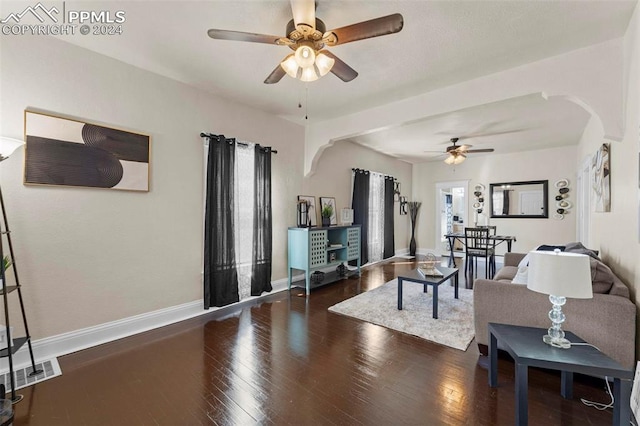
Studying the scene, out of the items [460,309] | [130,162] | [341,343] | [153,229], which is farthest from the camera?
[460,309]

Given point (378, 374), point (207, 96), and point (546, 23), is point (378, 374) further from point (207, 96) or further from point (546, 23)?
point (207, 96)

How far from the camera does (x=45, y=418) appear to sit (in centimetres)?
167

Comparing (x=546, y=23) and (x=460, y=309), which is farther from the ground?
(x=546, y=23)

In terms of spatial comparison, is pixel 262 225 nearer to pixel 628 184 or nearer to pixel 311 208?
pixel 311 208

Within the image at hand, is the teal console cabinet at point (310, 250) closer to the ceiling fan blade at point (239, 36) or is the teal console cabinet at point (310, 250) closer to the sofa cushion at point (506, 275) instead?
the sofa cushion at point (506, 275)

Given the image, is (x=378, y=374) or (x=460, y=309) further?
(x=460, y=309)

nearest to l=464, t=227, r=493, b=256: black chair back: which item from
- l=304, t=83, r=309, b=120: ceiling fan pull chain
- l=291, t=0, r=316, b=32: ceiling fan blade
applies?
l=304, t=83, r=309, b=120: ceiling fan pull chain

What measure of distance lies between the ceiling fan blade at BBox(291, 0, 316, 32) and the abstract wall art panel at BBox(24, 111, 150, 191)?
210 centimetres

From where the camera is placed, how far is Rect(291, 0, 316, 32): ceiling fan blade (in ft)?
5.76

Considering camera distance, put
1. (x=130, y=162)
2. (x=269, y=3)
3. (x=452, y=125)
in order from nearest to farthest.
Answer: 1. (x=269, y=3)
2. (x=130, y=162)
3. (x=452, y=125)

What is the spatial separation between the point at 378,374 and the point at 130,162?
3.10m

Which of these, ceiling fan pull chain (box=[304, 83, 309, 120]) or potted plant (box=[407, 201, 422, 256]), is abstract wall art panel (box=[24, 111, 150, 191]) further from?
potted plant (box=[407, 201, 422, 256])

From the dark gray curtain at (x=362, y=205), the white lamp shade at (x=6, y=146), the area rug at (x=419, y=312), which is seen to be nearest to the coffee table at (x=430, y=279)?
the area rug at (x=419, y=312)

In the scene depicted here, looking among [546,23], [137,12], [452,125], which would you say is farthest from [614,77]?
[137,12]
